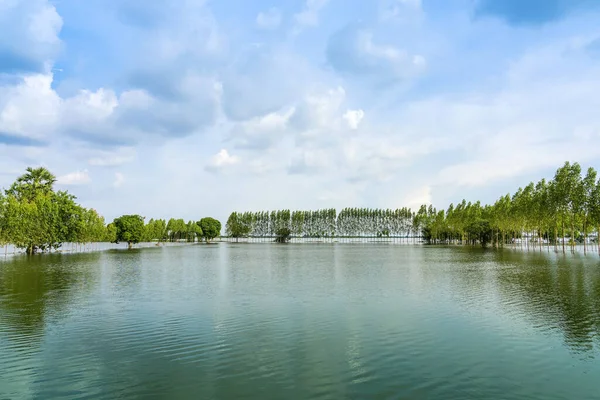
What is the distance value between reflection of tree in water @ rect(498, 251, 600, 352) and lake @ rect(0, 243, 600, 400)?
0.16 meters

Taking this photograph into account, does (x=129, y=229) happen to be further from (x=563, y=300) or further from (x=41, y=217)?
(x=563, y=300)

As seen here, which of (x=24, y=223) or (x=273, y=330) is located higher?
(x=24, y=223)

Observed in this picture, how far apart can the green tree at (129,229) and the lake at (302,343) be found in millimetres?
119133

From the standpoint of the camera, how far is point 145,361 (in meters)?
17.2

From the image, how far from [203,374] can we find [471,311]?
19.1 metres

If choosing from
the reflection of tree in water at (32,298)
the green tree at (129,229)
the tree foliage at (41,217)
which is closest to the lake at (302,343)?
the reflection of tree in water at (32,298)

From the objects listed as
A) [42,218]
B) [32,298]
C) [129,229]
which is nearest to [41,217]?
[42,218]

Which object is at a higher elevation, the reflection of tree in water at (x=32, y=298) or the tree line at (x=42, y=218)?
the tree line at (x=42, y=218)

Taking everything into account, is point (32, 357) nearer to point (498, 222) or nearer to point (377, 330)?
point (377, 330)

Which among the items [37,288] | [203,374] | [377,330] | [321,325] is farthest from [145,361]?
[37,288]

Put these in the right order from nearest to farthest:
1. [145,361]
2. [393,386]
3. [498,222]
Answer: [393,386], [145,361], [498,222]

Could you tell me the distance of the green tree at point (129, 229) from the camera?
151250 mm

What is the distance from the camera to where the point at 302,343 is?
1980cm

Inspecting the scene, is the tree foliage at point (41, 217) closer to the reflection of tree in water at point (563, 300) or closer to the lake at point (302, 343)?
the lake at point (302, 343)
